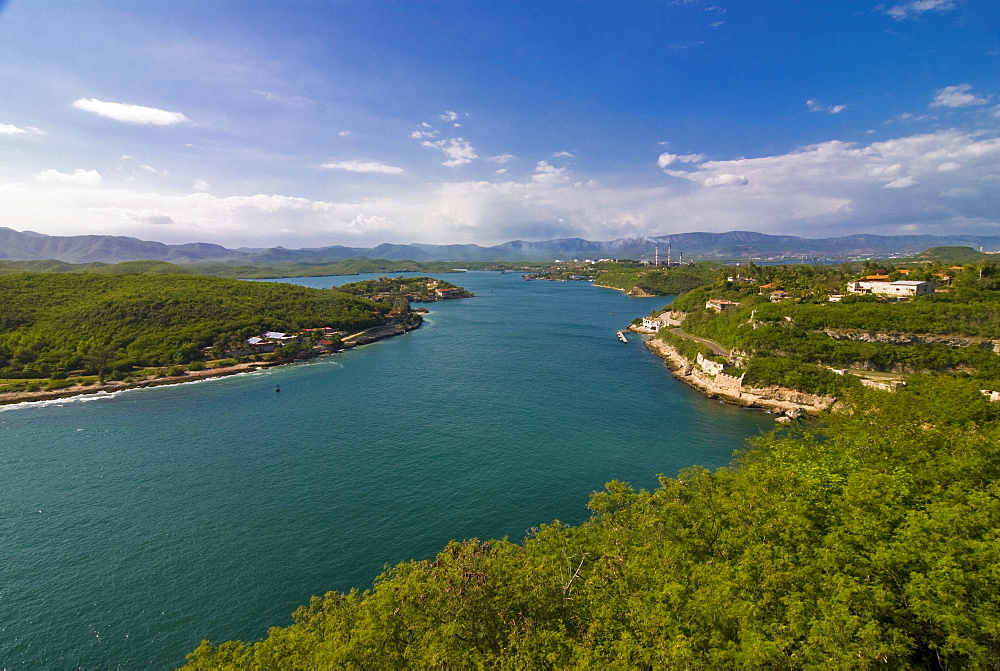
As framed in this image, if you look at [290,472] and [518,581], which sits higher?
[518,581]

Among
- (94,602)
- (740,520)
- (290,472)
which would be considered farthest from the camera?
(290,472)

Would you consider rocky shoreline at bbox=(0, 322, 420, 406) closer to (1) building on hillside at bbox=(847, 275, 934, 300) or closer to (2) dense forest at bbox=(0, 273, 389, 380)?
(2) dense forest at bbox=(0, 273, 389, 380)

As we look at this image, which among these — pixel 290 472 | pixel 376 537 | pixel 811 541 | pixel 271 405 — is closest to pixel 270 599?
pixel 376 537

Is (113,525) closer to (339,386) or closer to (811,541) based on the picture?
(339,386)

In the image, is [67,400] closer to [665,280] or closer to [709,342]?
[709,342]

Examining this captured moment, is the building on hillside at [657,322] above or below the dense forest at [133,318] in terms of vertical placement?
below

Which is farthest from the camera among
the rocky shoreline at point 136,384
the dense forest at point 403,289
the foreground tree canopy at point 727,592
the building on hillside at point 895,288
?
the dense forest at point 403,289

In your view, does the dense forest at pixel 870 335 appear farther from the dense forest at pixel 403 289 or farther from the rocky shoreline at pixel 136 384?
the dense forest at pixel 403 289

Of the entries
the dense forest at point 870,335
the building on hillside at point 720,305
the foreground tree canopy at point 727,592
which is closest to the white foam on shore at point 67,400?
the foreground tree canopy at point 727,592
